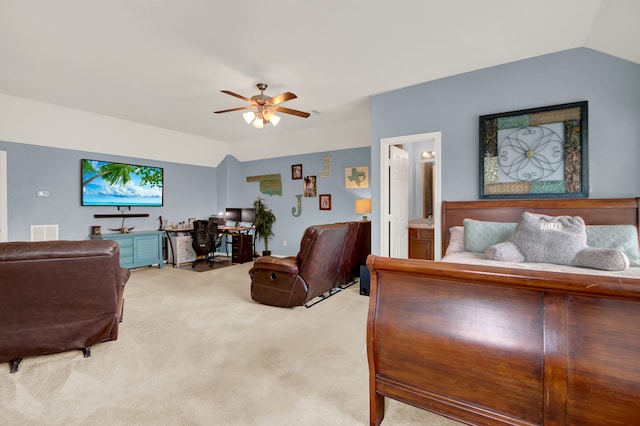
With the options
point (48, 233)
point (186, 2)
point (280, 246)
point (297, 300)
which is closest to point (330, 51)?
point (186, 2)

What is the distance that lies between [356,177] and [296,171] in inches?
63.7

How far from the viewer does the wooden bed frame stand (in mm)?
1165

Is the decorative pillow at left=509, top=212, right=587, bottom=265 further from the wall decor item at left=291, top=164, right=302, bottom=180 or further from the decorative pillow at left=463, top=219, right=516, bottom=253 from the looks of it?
the wall decor item at left=291, top=164, right=302, bottom=180

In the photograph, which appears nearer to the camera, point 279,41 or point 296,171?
point 279,41

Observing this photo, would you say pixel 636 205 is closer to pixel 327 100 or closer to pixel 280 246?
pixel 327 100

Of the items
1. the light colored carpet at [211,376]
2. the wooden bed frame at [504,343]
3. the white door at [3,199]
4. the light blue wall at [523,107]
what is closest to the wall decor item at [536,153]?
the light blue wall at [523,107]

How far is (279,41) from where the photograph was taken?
307cm

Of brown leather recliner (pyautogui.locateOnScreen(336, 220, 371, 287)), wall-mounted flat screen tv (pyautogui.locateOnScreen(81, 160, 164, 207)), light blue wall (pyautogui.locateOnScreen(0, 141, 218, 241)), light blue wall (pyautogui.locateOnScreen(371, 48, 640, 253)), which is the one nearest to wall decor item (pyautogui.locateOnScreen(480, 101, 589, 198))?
light blue wall (pyautogui.locateOnScreen(371, 48, 640, 253))

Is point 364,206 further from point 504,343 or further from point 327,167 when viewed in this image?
point 504,343

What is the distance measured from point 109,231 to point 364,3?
6.01m

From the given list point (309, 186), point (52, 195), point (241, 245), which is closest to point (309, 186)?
point (309, 186)

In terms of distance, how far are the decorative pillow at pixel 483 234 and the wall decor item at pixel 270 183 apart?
195 inches

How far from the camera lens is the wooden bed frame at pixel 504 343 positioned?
1.17m

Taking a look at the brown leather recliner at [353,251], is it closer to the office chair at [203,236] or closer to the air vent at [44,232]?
the office chair at [203,236]
